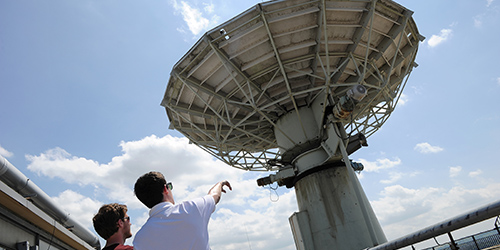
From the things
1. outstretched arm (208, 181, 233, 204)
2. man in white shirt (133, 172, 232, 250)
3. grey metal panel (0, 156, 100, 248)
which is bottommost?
man in white shirt (133, 172, 232, 250)

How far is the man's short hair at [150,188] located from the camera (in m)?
2.68

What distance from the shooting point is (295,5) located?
463 inches

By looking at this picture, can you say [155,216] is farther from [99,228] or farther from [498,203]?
[498,203]

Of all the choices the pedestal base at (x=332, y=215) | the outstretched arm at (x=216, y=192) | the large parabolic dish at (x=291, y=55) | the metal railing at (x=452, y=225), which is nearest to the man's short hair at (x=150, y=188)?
the outstretched arm at (x=216, y=192)

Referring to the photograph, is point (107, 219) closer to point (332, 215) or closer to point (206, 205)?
point (206, 205)

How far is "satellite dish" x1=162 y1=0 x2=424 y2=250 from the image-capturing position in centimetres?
1238

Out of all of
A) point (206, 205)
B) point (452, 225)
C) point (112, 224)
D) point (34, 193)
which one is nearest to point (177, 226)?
point (206, 205)

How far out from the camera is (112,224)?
338 cm

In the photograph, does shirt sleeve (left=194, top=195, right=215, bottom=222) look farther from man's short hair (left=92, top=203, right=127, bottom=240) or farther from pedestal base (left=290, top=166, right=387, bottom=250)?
pedestal base (left=290, top=166, right=387, bottom=250)

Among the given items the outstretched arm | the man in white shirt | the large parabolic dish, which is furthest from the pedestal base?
the man in white shirt

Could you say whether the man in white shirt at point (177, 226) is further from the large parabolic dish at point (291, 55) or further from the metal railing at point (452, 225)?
the large parabolic dish at point (291, 55)

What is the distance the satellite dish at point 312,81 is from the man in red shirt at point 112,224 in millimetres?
9886

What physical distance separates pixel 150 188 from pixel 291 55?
12.3 metres

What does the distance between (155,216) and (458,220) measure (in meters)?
3.04
